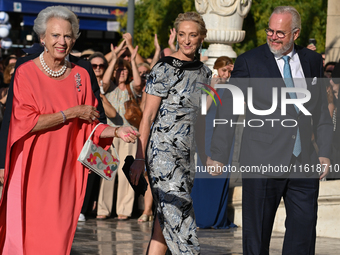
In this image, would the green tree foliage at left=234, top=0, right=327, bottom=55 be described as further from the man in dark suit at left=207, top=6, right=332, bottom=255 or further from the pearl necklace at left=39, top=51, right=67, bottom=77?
the pearl necklace at left=39, top=51, right=67, bottom=77

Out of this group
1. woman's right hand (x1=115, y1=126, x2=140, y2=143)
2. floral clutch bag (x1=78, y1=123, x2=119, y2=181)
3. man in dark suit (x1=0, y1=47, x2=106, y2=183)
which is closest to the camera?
woman's right hand (x1=115, y1=126, x2=140, y2=143)

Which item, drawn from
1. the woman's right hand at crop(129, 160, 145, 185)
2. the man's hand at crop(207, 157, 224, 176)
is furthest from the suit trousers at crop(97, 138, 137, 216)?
the woman's right hand at crop(129, 160, 145, 185)

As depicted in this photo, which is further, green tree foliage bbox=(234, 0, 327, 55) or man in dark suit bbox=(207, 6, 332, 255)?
green tree foliage bbox=(234, 0, 327, 55)

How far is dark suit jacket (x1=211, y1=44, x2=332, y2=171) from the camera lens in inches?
A: 201

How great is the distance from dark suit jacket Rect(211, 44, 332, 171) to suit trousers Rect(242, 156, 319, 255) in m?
0.16

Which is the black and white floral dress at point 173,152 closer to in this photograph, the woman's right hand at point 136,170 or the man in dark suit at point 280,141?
the woman's right hand at point 136,170

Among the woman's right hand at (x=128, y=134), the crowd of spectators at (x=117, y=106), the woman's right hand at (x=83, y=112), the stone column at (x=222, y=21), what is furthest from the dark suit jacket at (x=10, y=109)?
the stone column at (x=222, y=21)

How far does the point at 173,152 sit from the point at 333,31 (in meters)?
7.48

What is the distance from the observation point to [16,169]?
479 cm

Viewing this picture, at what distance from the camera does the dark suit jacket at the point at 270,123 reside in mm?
5113

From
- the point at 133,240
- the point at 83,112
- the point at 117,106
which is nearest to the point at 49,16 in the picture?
the point at 83,112

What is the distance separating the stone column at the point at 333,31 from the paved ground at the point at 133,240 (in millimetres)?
4380

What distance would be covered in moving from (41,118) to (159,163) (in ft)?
3.27

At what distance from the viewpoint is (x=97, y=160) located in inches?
189
